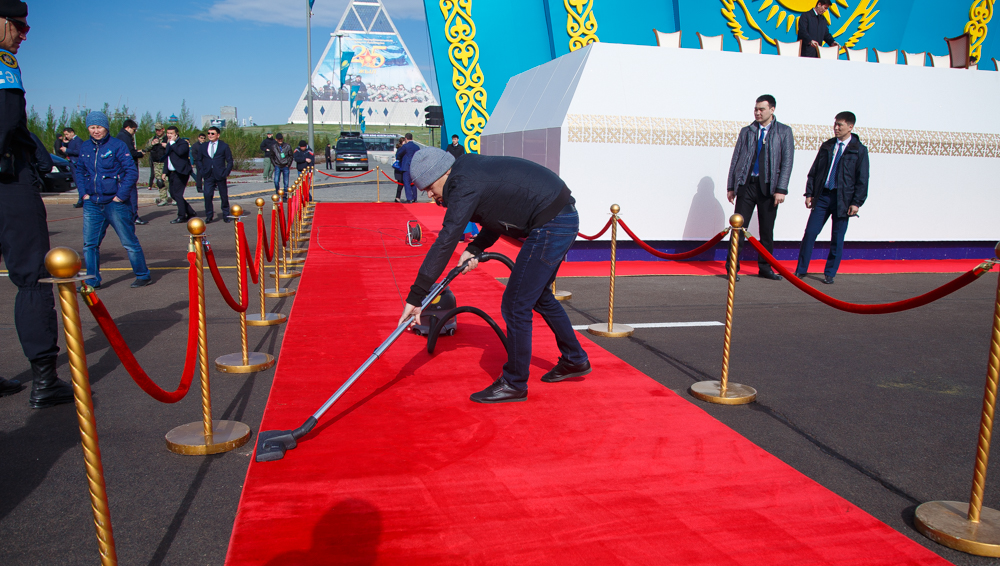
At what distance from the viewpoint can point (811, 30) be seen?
11.4 metres

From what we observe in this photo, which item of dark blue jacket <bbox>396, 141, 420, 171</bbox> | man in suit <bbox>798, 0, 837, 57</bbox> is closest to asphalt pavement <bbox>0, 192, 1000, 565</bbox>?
man in suit <bbox>798, 0, 837, 57</bbox>

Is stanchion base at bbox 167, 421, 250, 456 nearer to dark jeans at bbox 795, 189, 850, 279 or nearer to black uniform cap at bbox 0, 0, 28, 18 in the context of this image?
black uniform cap at bbox 0, 0, 28, 18

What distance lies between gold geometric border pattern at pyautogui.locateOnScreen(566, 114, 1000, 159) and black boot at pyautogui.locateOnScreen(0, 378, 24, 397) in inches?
276

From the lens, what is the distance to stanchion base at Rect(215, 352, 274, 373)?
182 inches

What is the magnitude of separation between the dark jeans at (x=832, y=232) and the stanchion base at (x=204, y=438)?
296 inches

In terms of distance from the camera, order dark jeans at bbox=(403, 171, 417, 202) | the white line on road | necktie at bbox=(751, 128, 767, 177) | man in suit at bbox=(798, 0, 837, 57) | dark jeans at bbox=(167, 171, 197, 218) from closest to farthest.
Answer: the white line on road
necktie at bbox=(751, 128, 767, 177)
man in suit at bbox=(798, 0, 837, 57)
dark jeans at bbox=(167, 171, 197, 218)
dark jeans at bbox=(403, 171, 417, 202)

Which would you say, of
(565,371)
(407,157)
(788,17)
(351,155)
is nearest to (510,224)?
(565,371)

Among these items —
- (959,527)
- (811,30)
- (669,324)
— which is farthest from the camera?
(811,30)

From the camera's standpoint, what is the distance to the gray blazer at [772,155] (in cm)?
776

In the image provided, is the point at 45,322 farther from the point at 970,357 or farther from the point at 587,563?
the point at 970,357

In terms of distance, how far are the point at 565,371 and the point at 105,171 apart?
5936 mm

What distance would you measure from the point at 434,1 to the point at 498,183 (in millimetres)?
13648

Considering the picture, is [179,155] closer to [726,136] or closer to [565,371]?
[726,136]

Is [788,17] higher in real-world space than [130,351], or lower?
higher
